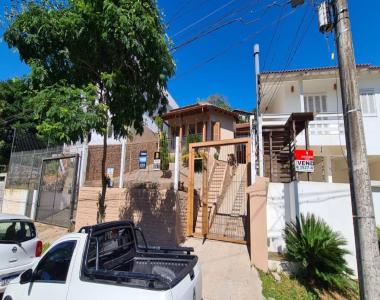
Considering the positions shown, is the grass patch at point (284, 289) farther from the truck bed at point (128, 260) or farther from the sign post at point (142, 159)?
the sign post at point (142, 159)

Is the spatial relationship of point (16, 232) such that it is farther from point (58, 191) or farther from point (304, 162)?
point (304, 162)

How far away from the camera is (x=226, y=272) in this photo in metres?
6.44

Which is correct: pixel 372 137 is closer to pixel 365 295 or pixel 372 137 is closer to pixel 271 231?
pixel 271 231

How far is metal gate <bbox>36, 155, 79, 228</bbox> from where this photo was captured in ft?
33.7

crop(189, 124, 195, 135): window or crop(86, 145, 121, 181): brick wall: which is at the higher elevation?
crop(189, 124, 195, 135): window

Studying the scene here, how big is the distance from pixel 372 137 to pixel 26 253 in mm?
14351

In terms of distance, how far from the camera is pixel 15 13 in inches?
231

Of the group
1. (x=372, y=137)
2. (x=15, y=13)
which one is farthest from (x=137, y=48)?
(x=372, y=137)

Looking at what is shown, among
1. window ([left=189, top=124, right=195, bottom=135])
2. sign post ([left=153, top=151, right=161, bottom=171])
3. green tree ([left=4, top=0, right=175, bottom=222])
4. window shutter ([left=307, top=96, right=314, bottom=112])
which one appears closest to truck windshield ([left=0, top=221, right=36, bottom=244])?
green tree ([left=4, top=0, right=175, bottom=222])

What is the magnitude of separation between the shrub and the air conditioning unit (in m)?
4.39

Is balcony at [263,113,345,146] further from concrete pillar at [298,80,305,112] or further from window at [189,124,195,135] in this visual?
window at [189,124,195,135]

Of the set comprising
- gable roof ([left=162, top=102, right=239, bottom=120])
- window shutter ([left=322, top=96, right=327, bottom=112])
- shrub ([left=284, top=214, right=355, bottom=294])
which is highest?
gable roof ([left=162, top=102, right=239, bottom=120])

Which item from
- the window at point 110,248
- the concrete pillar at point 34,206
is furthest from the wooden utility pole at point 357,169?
the concrete pillar at point 34,206

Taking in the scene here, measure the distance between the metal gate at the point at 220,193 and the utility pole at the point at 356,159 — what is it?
14.4ft
